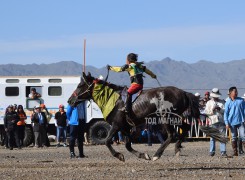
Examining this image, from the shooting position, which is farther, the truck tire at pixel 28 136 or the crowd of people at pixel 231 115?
the truck tire at pixel 28 136

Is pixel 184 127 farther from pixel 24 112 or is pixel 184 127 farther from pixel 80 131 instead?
pixel 24 112

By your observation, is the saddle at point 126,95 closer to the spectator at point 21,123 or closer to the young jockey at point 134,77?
the young jockey at point 134,77

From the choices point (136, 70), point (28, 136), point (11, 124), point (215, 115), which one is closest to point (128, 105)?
point (136, 70)

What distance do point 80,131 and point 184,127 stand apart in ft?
18.7

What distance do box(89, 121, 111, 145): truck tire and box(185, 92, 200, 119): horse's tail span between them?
17.8 metres

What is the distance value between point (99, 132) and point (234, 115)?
48.2ft

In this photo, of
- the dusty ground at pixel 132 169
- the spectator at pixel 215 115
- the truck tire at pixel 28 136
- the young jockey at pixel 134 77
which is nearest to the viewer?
the dusty ground at pixel 132 169

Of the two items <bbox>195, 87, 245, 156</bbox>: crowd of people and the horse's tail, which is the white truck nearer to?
<bbox>195, 87, 245, 156</bbox>: crowd of people

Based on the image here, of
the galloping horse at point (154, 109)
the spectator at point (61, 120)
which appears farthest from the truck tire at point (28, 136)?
the galloping horse at point (154, 109)

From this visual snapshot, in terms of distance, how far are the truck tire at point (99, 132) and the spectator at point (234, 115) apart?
14.1 meters

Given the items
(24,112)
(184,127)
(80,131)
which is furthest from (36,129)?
(184,127)

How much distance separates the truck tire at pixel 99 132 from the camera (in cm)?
3834

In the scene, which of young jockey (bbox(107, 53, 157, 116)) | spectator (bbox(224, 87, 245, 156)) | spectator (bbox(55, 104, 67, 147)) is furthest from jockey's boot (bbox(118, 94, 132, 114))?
spectator (bbox(55, 104, 67, 147))

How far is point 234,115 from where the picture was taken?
24.6 m
